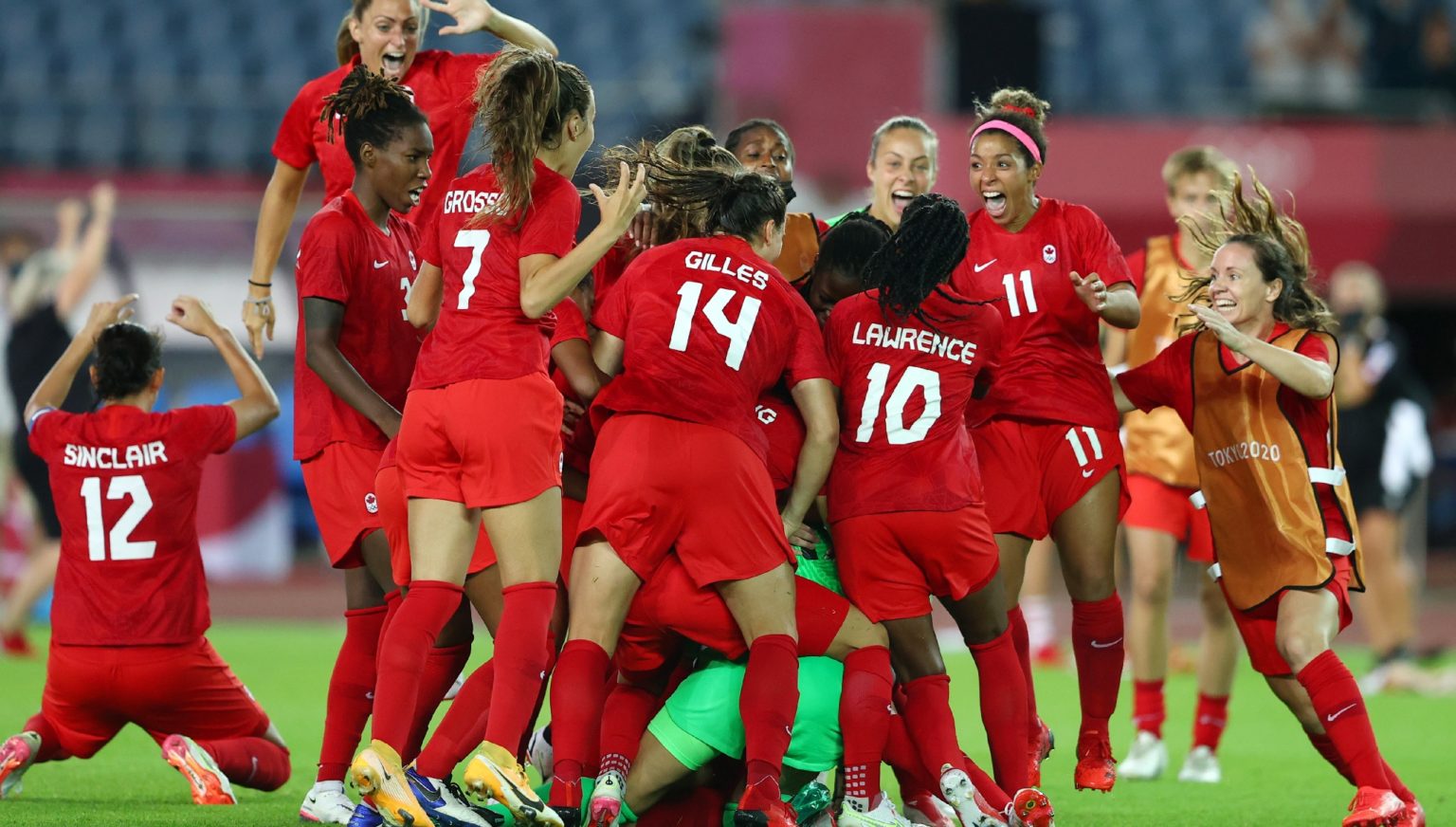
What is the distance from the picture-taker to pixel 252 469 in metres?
14.7

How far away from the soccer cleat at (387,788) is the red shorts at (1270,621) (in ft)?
8.80

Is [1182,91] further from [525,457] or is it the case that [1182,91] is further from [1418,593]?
[525,457]

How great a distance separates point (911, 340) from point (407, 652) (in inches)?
67.4

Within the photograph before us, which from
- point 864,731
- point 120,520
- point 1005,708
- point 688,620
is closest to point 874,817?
point 864,731

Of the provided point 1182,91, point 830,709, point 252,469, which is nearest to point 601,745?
point 830,709

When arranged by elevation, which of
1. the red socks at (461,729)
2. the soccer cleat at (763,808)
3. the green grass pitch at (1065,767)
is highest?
the red socks at (461,729)

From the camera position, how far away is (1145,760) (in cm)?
711

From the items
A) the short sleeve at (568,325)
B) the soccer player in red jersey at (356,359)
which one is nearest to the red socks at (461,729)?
the soccer player in red jersey at (356,359)

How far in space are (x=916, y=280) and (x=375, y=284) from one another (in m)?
1.72

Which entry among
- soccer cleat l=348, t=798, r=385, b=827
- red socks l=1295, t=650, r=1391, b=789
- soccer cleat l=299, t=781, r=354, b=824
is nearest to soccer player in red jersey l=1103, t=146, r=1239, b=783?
red socks l=1295, t=650, r=1391, b=789

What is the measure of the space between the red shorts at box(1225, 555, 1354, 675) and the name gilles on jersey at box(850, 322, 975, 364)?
128cm

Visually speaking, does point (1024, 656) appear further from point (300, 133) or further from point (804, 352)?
point (300, 133)

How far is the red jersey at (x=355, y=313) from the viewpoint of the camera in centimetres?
557

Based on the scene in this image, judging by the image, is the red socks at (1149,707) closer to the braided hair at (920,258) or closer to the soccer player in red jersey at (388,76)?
the braided hair at (920,258)
